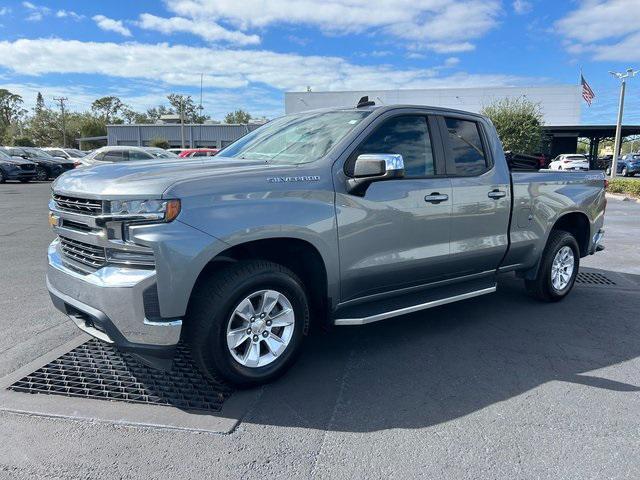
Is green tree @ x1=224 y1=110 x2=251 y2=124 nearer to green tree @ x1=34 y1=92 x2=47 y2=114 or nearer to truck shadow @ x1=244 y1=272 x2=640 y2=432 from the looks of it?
green tree @ x1=34 y1=92 x2=47 y2=114

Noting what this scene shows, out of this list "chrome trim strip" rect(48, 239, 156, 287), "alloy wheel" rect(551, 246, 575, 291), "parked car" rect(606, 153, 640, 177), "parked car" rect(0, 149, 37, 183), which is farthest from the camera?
"parked car" rect(606, 153, 640, 177)

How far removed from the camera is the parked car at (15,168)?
22812 millimetres

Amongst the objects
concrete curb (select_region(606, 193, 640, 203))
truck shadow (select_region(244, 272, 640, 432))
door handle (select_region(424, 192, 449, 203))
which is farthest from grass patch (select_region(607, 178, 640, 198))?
door handle (select_region(424, 192, 449, 203))

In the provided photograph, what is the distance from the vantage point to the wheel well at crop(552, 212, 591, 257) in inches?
231

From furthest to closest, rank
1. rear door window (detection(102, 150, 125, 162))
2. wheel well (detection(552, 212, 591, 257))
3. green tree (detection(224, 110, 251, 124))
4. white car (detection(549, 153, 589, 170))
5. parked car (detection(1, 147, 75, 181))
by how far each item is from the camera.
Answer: green tree (detection(224, 110, 251, 124)), white car (detection(549, 153, 589, 170)), parked car (detection(1, 147, 75, 181)), rear door window (detection(102, 150, 125, 162)), wheel well (detection(552, 212, 591, 257))

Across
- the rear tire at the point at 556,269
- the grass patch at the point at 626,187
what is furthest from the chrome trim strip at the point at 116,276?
the grass patch at the point at 626,187

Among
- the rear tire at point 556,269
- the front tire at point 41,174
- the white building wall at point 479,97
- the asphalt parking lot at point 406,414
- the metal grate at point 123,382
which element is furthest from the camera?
the white building wall at point 479,97

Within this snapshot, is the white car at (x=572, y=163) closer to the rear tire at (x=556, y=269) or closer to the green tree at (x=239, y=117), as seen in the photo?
the rear tire at (x=556, y=269)

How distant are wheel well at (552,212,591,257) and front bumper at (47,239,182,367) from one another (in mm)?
4631

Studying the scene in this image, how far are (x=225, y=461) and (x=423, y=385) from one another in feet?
5.11

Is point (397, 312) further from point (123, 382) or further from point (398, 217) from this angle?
point (123, 382)

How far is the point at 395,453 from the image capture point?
2.83m

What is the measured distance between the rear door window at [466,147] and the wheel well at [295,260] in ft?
5.58

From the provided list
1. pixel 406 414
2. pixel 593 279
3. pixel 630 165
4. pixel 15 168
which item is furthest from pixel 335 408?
pixel 630 165
